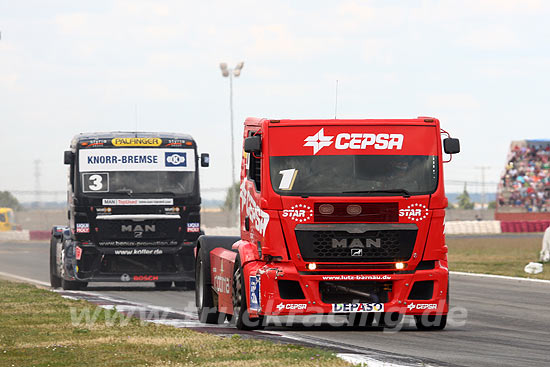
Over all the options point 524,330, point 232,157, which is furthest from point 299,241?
point 232,157

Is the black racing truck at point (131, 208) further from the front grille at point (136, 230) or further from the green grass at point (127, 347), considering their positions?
the green grass at point (127, 347)

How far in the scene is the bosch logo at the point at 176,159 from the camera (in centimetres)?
2142

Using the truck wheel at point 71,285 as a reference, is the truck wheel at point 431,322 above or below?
above

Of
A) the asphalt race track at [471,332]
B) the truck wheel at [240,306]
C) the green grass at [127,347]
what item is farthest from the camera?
the truck wheel at [240,306]

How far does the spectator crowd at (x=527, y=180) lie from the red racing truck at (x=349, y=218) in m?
66.8

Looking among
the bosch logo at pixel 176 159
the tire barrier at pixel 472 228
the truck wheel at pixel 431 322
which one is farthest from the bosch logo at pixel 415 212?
the tire barrier at pixel 472 228

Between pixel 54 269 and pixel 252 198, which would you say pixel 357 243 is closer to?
pixel 252 198

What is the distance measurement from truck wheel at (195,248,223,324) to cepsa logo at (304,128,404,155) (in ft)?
11.0

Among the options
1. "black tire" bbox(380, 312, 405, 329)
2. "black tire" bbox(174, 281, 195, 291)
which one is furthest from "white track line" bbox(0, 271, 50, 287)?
"black tire" bbox(380, 312, 405, 329)

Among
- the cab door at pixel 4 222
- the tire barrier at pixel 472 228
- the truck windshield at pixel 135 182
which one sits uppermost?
the truck windshield at pixel 135 182

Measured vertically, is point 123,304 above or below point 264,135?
below

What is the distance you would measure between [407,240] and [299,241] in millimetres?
1267

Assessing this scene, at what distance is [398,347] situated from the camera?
11.2m

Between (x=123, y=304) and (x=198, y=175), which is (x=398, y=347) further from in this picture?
(x=198, y=175)
